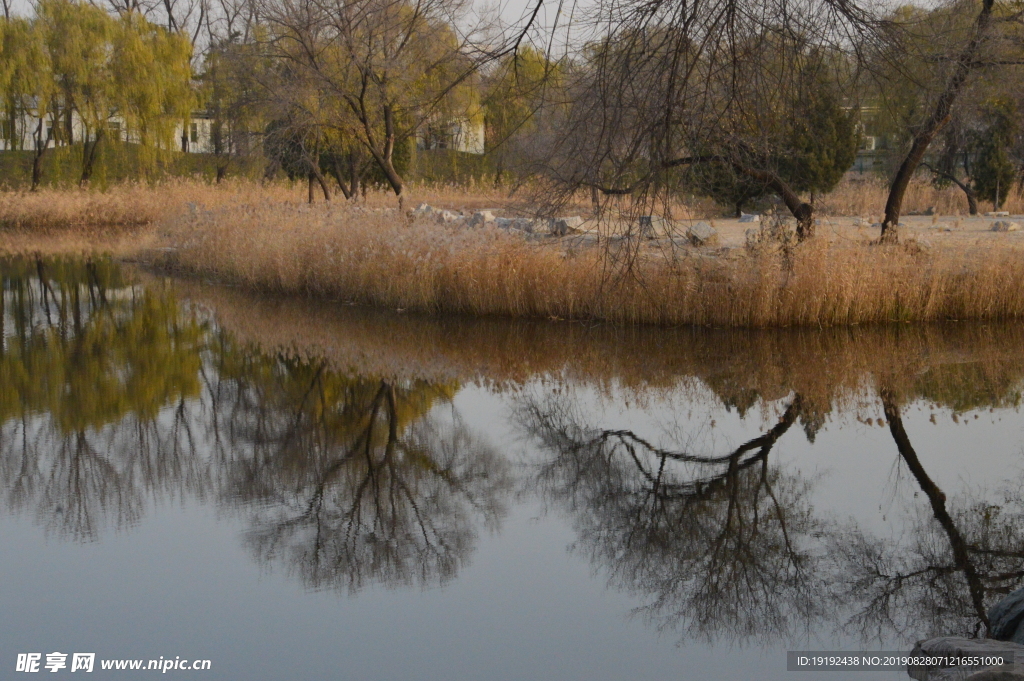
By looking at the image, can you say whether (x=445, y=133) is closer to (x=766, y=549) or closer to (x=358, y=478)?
(x=358, y=478)

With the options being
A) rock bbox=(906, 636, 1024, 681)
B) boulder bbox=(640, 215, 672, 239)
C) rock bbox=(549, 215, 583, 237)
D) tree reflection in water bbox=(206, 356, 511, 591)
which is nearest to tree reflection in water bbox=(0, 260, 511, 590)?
tree reflection in water bbox=(206, 356, 511, 591)

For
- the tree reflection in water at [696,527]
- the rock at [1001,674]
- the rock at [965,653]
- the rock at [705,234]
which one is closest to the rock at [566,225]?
the rock at [705,234]

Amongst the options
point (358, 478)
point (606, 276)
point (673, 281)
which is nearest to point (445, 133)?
point (673, 281)

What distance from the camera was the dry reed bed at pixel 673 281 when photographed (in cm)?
1148

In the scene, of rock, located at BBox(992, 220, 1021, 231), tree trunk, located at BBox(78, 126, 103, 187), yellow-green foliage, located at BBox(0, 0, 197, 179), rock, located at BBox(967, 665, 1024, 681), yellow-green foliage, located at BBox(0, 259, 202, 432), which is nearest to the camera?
rock, located at BBox(967, 665, 1024, 681)

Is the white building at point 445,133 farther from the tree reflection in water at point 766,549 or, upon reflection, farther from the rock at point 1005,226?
the rock at point 1005,226

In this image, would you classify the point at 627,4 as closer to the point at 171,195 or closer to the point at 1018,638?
the point at 1018,638

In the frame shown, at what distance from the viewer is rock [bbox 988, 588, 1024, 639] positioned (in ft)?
14.3

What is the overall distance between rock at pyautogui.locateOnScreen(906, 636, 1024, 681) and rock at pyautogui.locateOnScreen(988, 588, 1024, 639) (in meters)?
0.30

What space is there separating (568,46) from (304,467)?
11.3 ft

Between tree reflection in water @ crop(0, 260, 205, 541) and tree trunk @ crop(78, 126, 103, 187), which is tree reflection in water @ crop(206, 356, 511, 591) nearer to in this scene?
tree reflection in water @ crop(0, 260, 205, 541)

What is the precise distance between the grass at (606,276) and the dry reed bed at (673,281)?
1 centimetres

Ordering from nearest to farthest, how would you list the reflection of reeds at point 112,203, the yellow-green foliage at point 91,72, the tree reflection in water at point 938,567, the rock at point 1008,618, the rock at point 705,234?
1. the rock at point 1008,618
2. the tree reflection in water at point 938,567
3. the rock at point 705,234
4. the reflection of reeds at point 112,203
5. the yellow-green foliage at point 91,72

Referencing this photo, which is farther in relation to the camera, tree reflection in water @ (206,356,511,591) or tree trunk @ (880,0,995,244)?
tree trunk @ (880,0,995,244)
